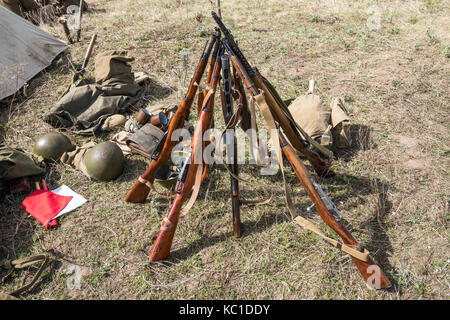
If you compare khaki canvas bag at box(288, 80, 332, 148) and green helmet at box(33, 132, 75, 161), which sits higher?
khaki canvas bag at box(288, 80, 332, 148)

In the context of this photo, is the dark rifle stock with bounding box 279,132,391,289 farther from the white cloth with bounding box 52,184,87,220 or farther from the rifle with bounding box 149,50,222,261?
the white cloth with bounding box 52,184,87,220

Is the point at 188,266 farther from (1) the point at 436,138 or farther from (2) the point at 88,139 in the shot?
(1) the point at 436,138

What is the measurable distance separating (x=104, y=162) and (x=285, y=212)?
106 inches

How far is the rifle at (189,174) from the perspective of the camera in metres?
3.08

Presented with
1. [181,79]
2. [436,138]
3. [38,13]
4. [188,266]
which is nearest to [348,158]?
[436,138]

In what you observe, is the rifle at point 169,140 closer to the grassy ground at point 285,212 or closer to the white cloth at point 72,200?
the grassy ground at point 285,212

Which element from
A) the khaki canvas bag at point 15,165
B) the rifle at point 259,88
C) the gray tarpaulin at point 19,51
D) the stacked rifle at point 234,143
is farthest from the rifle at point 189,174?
the gray tarpaulin at point 19,51

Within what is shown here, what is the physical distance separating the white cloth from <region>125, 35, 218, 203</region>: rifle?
2.47 ft

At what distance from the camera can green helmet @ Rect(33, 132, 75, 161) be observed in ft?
16.3

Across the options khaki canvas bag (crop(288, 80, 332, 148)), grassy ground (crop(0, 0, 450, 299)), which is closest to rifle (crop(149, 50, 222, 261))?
grassy ground (crop(0, 0, 450, 299))

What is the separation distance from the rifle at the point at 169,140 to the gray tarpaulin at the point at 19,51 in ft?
15.5

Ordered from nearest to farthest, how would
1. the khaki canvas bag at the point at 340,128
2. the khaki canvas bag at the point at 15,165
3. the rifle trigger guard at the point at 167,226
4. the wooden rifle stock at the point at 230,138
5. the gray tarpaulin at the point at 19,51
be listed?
the wooden rifle stock at the point at 230,138
the rifle trigger guard at the point at 167,226
the khaki canvas bag at the point at 15,165
the khaki canvas bag at the point at 340,128
the gray tarpaulin at the point at 19,51

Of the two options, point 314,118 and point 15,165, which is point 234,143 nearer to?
point 314,118

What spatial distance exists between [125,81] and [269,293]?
504 centimetres
